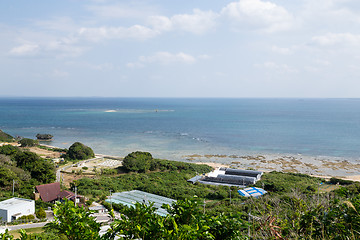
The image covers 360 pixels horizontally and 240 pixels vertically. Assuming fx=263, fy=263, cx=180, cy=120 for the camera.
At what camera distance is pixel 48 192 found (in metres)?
21.6

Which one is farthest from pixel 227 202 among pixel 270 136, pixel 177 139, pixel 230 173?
pixel 270 136

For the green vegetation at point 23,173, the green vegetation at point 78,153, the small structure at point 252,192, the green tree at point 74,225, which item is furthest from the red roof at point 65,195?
the green vegetation at point 78,153

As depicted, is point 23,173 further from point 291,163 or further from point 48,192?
point 291,163

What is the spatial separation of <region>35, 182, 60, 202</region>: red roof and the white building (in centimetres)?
277

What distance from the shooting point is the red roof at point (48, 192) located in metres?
21.2

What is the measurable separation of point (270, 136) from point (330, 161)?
2177 centimetres

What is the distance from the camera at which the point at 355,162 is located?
4138cm

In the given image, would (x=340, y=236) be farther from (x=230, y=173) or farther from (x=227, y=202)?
(x=230, y=173)

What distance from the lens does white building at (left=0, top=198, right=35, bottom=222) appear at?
55.3 ft

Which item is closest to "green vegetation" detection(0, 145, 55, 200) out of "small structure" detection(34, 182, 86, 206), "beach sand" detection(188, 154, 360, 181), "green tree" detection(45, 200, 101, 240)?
"small structure" detection(34, 182, 86, 206)

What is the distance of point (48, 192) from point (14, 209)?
4550 mm

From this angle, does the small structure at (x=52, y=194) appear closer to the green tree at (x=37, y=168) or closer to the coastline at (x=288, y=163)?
the green tree at (x=37, y=168)

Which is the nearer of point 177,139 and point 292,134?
point 177,139

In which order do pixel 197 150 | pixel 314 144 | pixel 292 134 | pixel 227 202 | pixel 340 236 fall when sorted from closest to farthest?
pixel 340 236 → pixel 227 202 → pixel 197 150 → pixel 314 144 → pixel 292 134
